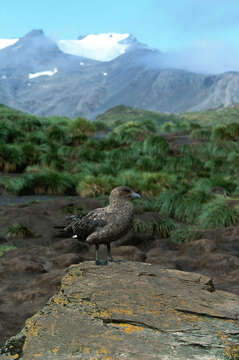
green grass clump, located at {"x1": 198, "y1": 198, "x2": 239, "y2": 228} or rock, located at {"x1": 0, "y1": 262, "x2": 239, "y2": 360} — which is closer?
rock, located at {"x1": 0, "y1": 262, "x2": 239, "y2": 360}

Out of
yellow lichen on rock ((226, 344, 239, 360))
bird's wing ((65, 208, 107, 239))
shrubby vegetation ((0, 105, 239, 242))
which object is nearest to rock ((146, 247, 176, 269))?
shrubby vegetation ((0, 105, 239, 242))

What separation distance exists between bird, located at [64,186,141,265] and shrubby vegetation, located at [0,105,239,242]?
4070 mm

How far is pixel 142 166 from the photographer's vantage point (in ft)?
51.3

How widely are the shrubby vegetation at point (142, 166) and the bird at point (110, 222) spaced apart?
4.07 meters

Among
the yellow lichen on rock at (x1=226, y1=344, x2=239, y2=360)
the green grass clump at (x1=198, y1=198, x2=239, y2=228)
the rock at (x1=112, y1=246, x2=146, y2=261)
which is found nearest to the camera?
the yellow lichen on rock at (x1=226, y1=344, x2=239, y2=360)

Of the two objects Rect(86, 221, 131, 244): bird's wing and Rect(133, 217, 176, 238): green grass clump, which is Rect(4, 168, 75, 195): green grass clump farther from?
Rect(86, 221, 131, 244): bird's wing

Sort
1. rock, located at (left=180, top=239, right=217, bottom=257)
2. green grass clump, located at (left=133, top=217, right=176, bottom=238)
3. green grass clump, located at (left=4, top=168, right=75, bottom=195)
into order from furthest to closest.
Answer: green grass clump, located at (left=4, top=168, right=75, bottom=195) → green grass clump, located at (left=133, top=217, right=176, bottom=238) → rock, located at (left=180, top=239, right=217, bottom=257)

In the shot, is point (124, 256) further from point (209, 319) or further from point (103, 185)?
point (103, 185)

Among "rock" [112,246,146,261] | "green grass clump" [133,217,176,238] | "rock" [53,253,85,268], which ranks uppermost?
"rock" [53,253,85,268]

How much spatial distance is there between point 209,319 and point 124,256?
3943 mm

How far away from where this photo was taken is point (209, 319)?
2.88 m

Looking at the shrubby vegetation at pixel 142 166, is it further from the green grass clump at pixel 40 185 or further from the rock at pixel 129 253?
the rock at pixel 129 253

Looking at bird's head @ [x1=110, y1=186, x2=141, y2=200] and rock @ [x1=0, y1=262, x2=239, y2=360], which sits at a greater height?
bird's head @ [x1=110, y1=186, x2=141, y2=200]

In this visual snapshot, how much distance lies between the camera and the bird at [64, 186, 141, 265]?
413cm
